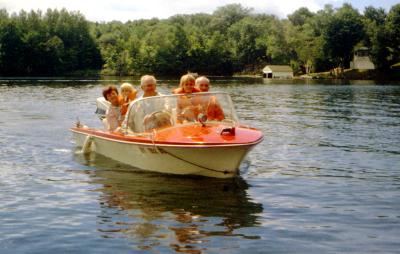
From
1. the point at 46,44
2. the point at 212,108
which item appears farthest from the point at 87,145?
the point at 46,44

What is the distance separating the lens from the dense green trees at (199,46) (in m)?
120

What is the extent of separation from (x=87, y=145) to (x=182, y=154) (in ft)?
A: 16.1

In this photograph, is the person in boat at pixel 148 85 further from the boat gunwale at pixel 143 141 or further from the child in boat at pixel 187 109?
the boat gunwale at pixel 143 141

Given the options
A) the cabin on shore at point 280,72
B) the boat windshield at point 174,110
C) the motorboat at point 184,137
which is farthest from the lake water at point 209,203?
the cabin on shore at point 280,72

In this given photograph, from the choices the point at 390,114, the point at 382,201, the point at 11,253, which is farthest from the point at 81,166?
the point at 390,114

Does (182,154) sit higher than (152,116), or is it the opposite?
(152,116)

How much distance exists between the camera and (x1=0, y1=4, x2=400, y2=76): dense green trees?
119750 mm

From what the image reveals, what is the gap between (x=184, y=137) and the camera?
40.2 ft

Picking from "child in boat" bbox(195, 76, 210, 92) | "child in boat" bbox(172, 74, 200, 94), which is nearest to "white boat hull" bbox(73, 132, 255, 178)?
"child in boat" bbox(172, 74, 200, 94)

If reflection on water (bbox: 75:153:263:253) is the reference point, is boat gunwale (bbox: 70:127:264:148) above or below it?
above

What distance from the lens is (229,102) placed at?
46.3 feet

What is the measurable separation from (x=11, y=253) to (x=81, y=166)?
7040mm

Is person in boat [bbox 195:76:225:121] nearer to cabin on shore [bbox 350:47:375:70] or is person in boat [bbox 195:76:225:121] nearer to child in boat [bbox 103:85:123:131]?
child in boat [bbox 103:85:123:131]

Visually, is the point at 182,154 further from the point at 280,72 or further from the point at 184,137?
the point at 280,72
